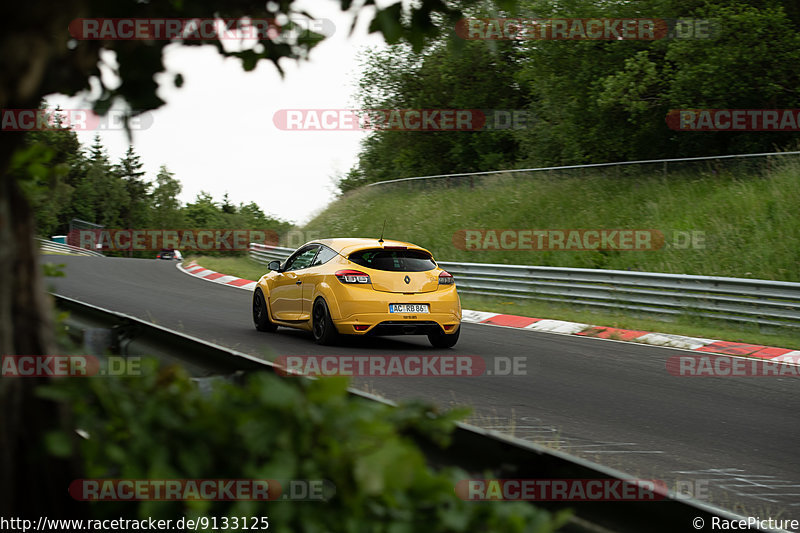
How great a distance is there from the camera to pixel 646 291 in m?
15.8

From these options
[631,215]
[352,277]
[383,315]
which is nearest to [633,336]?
[383,315]

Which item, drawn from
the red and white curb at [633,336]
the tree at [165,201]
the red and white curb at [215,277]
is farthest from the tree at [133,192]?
the red and white curb at [633,336]

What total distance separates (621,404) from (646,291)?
844cm

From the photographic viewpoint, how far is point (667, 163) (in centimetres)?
2036

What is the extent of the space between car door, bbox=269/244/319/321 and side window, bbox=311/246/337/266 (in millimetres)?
157

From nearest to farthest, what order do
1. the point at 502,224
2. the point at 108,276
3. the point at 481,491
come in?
the point at 481,491
the point at 108,276
the point at 502,224

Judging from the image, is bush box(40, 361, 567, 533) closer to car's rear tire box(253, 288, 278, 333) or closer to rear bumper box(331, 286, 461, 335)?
rear bumper box(331, 286, 461, 335)

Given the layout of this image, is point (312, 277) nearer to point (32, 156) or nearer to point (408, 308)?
point (408, 308)

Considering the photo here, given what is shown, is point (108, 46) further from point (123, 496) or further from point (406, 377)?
point (406, 377)

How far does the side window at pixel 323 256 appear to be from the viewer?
11.1m

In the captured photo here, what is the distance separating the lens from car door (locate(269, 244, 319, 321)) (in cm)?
1153

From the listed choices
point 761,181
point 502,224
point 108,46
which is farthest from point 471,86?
point 108,46

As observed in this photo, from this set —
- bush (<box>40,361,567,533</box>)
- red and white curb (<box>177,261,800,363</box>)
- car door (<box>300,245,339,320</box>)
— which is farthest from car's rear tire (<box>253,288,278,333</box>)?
bush (<box>40,361,567,533</box>)

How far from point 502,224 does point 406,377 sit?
670 inches
